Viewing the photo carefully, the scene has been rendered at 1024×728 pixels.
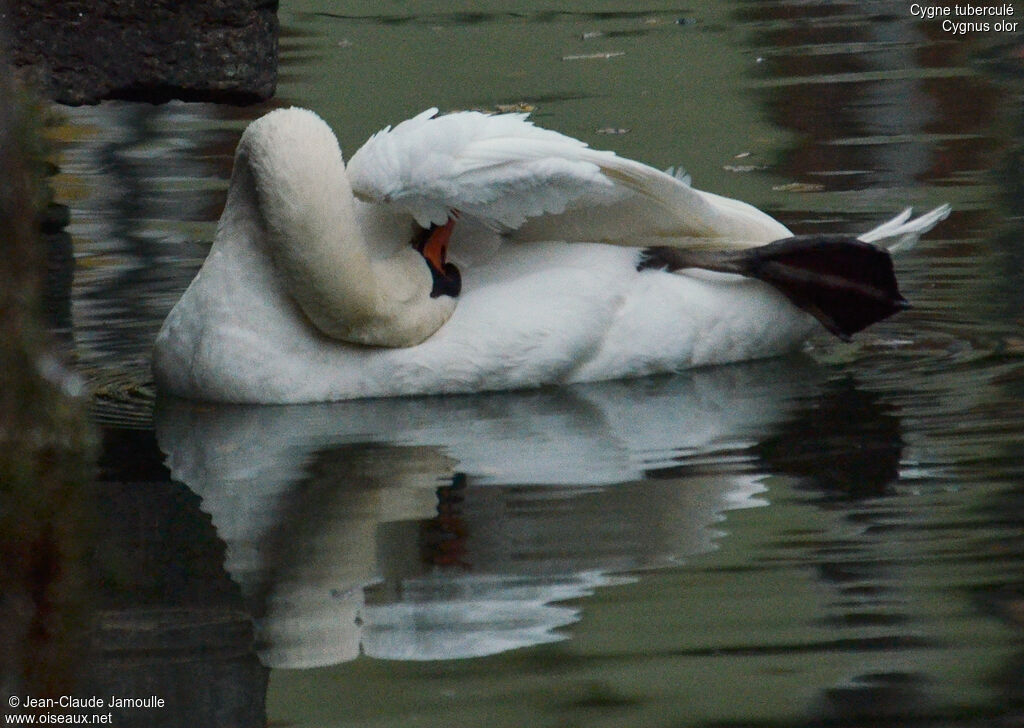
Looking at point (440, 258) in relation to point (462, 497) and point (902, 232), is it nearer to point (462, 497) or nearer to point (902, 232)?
point (462, 497)

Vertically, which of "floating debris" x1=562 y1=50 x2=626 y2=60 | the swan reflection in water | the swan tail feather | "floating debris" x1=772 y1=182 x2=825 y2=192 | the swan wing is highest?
the swan wing

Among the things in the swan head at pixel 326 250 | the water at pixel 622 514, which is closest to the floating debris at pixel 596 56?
the water at pixel 622 514

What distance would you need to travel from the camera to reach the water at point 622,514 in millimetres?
3627

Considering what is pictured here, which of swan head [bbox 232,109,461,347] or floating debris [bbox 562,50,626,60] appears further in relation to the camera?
floating debris [bbox 562,50,626,60]

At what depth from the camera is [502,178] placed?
568cm

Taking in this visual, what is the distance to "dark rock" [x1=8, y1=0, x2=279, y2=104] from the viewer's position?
6.06 meters

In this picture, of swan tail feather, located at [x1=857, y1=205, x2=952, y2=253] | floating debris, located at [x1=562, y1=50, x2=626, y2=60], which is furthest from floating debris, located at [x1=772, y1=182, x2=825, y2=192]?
floating debris, located at [x1=562, y1=50, x2=626, y2=60]

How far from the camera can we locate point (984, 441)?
5.13 meters

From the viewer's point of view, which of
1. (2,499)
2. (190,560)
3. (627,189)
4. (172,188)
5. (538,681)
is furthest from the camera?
(172,188)

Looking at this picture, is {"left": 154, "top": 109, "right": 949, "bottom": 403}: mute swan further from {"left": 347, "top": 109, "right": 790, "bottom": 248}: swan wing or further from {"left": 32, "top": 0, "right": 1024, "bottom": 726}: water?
{"left": 32, "top": 0, "right": 1024, "bottom": 726}: water

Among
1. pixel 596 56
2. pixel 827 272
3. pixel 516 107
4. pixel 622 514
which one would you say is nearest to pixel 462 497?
pixel 622 514

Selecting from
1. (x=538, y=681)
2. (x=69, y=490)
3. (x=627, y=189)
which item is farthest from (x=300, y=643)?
(x=627, y=189)

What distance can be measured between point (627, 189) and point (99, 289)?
7.57 ft

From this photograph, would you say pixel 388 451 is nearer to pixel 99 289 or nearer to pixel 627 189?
pixel 627 189
